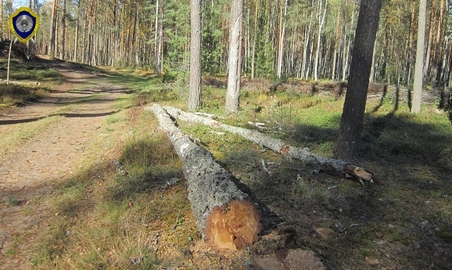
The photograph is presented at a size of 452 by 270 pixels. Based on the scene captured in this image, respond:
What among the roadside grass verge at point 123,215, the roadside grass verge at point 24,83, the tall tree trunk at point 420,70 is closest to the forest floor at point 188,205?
the roadside grass verge at point 123,215

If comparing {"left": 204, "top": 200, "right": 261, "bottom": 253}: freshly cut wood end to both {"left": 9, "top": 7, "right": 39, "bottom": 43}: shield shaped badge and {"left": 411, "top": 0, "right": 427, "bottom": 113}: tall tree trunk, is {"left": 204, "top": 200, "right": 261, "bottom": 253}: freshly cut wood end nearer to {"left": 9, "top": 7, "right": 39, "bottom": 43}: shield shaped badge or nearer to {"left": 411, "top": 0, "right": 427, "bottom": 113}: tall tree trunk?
{"left": 411, "top": 0, "right": 427, "bottom": 113}: tall tree trunk

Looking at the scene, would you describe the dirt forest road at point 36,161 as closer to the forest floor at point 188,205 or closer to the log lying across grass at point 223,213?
the forest floor at point 188,205

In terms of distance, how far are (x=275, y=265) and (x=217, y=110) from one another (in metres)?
9.72

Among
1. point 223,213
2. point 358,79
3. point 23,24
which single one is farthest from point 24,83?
point 223,213

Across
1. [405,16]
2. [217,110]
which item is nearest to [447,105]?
[217,110]

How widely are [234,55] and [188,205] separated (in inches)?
325

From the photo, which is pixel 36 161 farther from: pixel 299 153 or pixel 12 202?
pixel 299 153

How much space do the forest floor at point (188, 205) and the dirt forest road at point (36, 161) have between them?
0.09ft

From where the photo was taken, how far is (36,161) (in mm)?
7371

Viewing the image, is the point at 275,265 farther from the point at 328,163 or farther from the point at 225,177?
the point at 328,163

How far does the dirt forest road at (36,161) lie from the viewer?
441cm

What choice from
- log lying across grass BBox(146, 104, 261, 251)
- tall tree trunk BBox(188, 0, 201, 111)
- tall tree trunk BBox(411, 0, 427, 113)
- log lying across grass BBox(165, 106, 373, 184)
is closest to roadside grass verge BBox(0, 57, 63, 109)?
tall tree trunk BBox(188, 0, 201, 111)

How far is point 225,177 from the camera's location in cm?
449

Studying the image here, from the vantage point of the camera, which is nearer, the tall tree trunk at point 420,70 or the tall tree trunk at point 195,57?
the tall tree trunk at point 195,57
